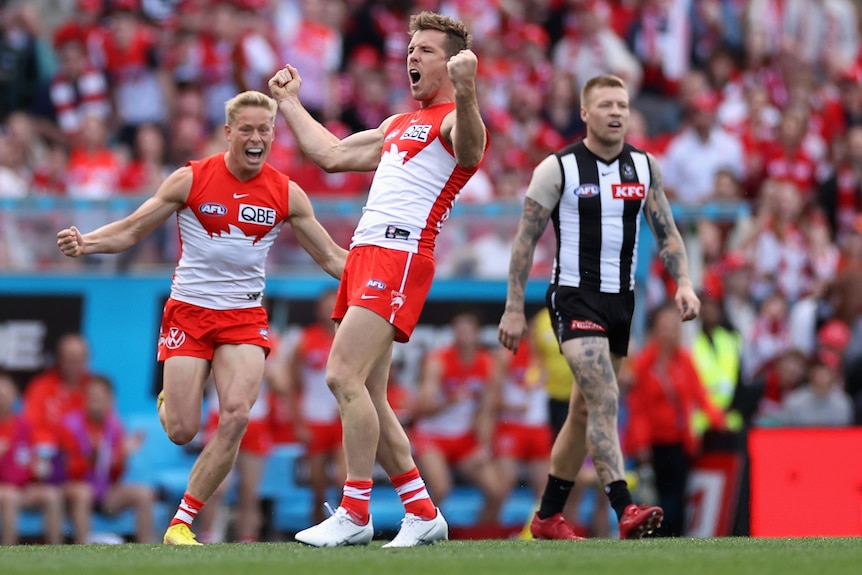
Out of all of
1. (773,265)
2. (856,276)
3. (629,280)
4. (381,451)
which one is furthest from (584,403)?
(773,265)

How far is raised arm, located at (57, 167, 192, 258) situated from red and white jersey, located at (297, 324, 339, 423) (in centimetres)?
443

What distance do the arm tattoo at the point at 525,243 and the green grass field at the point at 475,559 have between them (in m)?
1.55

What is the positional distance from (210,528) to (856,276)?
21.3 feet

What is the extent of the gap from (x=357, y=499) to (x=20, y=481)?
19.4 ft

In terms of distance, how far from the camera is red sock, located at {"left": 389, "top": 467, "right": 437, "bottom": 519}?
7.84 metres

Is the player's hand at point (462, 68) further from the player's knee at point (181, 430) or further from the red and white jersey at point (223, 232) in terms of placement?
the player's knee at point (181, 430)

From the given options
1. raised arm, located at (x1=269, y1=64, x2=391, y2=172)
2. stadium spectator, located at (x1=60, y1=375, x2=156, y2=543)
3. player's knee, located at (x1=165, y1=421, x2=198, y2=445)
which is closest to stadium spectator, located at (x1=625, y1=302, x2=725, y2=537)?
stadium spectator, located at (x1=60, y1=375, x2=156, y2=543)

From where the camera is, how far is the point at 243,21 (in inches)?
663

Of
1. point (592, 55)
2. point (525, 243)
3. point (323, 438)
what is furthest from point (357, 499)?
point (592, 55)

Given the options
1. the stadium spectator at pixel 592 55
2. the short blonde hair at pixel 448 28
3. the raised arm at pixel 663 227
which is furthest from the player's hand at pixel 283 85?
the stadium spectator at pixel 592 55

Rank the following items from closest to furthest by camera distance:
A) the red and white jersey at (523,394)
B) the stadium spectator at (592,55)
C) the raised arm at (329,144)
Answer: the raised arm at (329,144) < the red and white jersey at (523,394) < the stadium spectator at (592,55)

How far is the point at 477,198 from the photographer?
14961 mm

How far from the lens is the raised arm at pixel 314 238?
892 cm

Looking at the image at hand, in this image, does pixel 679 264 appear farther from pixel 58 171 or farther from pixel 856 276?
pixel 58 171
